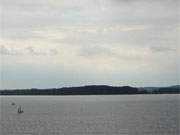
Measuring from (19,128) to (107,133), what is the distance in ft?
70.4

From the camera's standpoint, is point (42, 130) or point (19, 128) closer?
point (42, 130)

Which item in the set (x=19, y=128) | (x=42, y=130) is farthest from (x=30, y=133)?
(x=19, y=128)

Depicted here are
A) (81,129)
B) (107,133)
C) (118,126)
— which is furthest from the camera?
(118,126)

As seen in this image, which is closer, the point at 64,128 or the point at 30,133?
the point at 30,133

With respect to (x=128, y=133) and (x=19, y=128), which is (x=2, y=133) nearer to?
(x=19, y=128)

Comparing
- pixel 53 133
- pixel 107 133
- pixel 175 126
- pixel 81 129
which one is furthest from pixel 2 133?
pixel 175 126

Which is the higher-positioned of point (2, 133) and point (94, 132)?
point (94, 132)

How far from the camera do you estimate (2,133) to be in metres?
75.1

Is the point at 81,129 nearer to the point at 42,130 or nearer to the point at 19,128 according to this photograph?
the point at 42,130

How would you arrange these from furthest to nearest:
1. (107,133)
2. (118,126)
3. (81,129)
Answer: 1. (118,126)
2. (81,129)
3. (107,133)

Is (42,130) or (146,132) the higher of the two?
(146,132)

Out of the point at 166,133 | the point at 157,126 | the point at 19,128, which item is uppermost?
the point at 166,133

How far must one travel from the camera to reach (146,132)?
238 feet

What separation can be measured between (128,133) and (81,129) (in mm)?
10237
